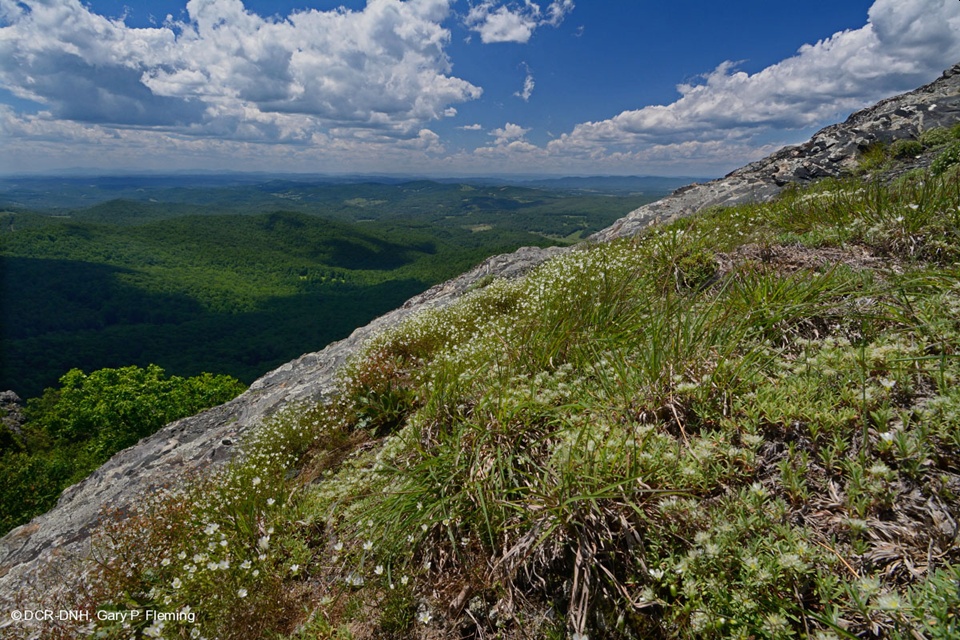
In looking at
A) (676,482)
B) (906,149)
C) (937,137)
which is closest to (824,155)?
(906,149)

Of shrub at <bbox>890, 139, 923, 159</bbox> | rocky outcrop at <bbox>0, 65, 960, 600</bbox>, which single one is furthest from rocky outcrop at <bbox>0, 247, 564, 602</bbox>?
shrub at <bbox>890, 139, 923, 159</bbox>

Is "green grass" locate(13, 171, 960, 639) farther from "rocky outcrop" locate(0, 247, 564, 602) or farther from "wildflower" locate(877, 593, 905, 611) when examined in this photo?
"rocky outcrop" locate(0, 247, 564, 602)

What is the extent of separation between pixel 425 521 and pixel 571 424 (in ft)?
4.65

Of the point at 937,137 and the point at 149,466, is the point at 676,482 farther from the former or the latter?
the point at 937,137

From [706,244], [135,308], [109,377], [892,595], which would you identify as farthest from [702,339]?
[135,308]

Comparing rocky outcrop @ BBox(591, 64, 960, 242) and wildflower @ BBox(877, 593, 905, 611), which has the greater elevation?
rocky outcrop @ BBox(591, 64, 960, 242)

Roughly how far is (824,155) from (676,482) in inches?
621

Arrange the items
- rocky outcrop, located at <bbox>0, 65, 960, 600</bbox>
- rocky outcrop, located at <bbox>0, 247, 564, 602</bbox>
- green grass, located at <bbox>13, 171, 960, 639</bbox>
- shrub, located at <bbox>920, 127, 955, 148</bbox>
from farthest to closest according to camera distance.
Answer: shrub, located at <bbox>920, 127, 955, 148</bbox>
rocky outcrop, located at <bbox>0, 65, 960, 600</bbox>
rocky outcrop, located at <bbox>0, 247, 564, 602</bbox>
green grass, located at <bbox>13, 171, 960, 639</bbox>

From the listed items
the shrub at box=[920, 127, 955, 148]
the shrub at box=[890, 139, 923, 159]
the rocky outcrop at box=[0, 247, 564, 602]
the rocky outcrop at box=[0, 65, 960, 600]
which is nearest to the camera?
the rocky outcrop at box=[0, 247, 564, 602]

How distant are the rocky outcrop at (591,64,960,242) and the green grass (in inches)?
317

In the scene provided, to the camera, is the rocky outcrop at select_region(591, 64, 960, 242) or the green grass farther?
the rocky outcrop at select_region(591, 64, 960, 242)

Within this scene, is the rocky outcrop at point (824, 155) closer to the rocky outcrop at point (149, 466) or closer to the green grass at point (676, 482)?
the green grass at point (676, 482)

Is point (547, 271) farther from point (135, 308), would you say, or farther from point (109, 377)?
point (135, 308)

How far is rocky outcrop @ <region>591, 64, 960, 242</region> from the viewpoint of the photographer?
12297 millimetres
